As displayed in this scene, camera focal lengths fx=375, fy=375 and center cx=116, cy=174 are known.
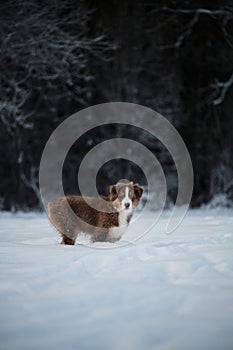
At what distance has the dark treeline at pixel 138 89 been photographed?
13.9 meters

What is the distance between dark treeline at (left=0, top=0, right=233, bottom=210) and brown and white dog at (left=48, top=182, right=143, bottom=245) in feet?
28.5

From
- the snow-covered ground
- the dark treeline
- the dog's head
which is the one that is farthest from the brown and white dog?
the dark treeline

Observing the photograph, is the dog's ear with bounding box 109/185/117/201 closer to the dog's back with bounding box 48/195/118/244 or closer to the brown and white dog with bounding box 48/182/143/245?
the brown and white dog with bounding box 48/182/143/245

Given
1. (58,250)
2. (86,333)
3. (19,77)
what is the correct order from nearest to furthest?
1. (86,333)
2. (58,250)
3. (19,77)

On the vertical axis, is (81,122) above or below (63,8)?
below

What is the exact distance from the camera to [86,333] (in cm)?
221

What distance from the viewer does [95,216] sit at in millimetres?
5801

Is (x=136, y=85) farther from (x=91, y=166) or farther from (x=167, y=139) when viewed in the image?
(x=91, y=166)

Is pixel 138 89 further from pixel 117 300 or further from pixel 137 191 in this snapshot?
pixel 117 300

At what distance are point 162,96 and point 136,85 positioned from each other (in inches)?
44.2

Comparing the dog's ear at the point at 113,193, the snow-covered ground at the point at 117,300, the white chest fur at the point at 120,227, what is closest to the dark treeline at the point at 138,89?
the dog's ear at the point at 113,193

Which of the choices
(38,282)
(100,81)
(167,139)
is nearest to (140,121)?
(167,139)

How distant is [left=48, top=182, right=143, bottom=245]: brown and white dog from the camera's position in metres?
5.70

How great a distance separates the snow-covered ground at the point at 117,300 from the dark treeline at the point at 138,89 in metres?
10.5
